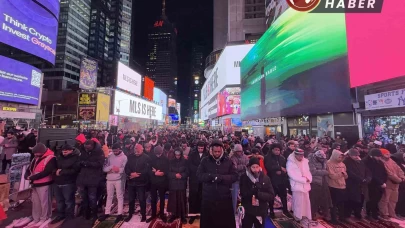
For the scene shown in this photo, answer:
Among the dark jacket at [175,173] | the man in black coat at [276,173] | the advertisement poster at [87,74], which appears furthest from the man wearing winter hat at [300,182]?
the advertisement poster at [87,74]

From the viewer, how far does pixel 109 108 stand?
159 feet

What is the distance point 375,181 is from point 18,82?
36.7 m

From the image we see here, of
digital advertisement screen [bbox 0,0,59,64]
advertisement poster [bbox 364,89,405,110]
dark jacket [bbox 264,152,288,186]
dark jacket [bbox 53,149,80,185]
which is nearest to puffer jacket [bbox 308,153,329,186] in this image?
dark jacket [bbox 264,152,288,186]

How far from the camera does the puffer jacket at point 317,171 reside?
5.45 metres

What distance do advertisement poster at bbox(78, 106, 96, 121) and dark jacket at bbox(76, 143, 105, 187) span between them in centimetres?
4024

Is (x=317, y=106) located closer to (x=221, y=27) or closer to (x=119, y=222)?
(x=119, y=222)

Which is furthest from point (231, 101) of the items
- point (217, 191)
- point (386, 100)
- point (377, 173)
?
point (217, 191)

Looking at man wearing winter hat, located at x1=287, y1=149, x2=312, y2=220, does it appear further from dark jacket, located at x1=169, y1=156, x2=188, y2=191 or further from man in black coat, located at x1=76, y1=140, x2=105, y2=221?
man in black coat, located at x1=76, y1=140, x2=105, y2=221

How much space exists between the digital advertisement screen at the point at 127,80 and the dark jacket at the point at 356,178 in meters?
38.2

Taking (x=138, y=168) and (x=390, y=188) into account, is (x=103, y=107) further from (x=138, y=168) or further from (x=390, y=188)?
(x=390, y=188)

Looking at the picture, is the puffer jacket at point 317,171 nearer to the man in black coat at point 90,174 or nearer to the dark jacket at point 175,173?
the dark jacket at point 175,173

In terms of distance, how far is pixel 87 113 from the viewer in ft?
136

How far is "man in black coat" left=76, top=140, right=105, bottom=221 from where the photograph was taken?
5312mm

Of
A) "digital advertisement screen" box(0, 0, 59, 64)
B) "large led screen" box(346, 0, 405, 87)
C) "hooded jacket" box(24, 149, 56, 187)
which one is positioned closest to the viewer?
"hooded jacket" box(24, 149, 56, 187)
